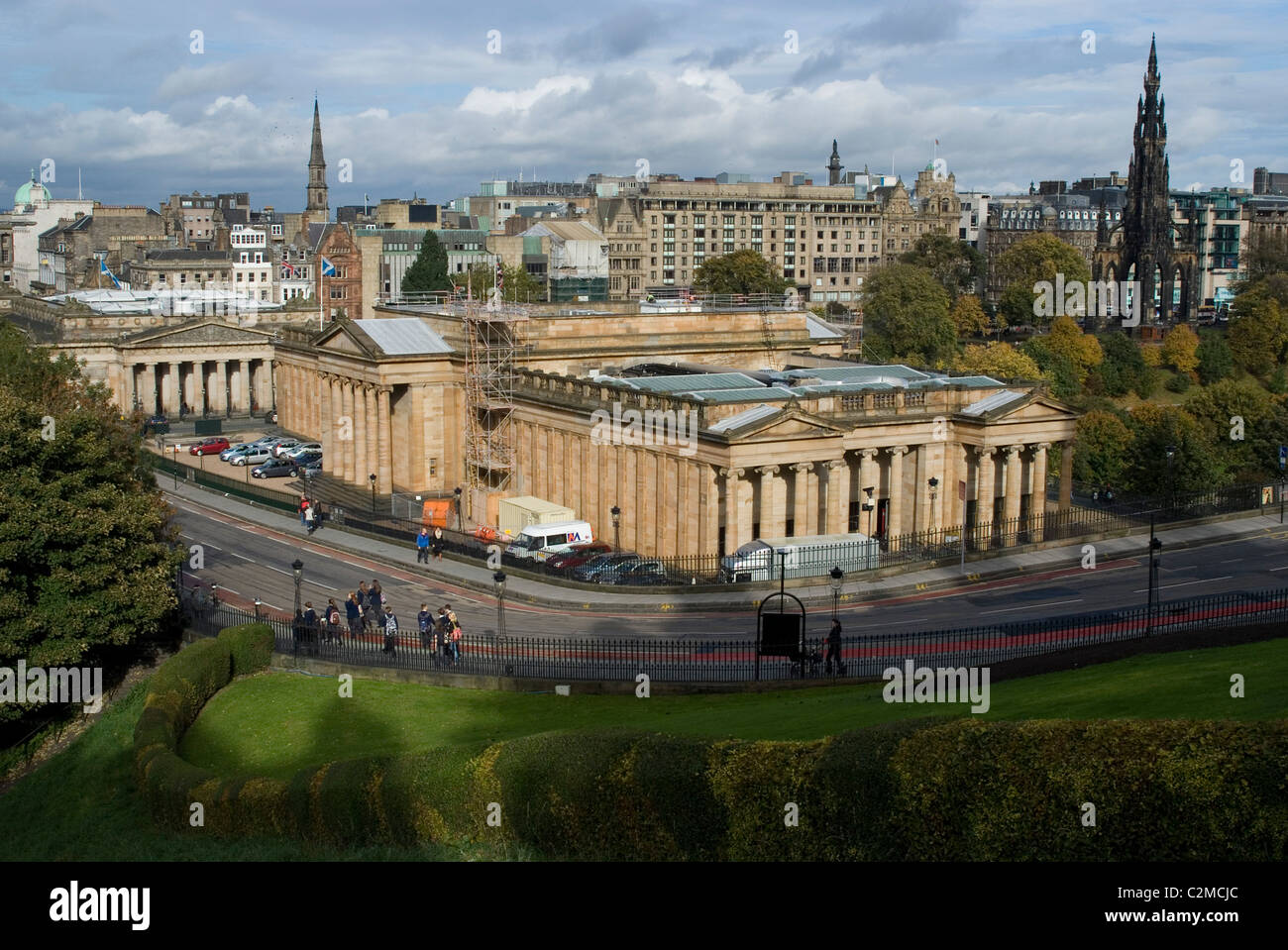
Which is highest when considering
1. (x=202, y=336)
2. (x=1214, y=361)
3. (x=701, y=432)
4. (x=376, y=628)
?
(x=202, y=336)

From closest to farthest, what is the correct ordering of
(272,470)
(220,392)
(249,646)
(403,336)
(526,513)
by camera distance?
(249,646), (526,513), (403,336), (272,470), (220,392)

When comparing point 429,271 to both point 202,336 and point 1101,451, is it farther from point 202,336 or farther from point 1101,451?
point 1101,451

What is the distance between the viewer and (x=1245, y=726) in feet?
62.3

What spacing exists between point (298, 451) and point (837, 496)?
1829 inches

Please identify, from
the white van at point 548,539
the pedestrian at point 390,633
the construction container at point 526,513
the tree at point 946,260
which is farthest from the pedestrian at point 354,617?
the tree at point 946,260

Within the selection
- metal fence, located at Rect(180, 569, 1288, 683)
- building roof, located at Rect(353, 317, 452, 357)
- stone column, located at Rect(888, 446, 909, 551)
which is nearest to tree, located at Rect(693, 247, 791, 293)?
building roof, located at Rect(353, 317, 452, 357)

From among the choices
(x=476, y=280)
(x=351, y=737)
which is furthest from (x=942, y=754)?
(x=476, y=280)

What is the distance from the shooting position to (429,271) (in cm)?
14375

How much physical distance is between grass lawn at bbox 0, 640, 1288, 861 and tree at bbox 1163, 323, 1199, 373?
101 m

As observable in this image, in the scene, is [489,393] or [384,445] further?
[384,445]

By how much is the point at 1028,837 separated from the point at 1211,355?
396ft

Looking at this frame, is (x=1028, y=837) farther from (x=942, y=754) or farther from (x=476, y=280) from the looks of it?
(x=476, y=280)

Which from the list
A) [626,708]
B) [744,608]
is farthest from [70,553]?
[744,608]
